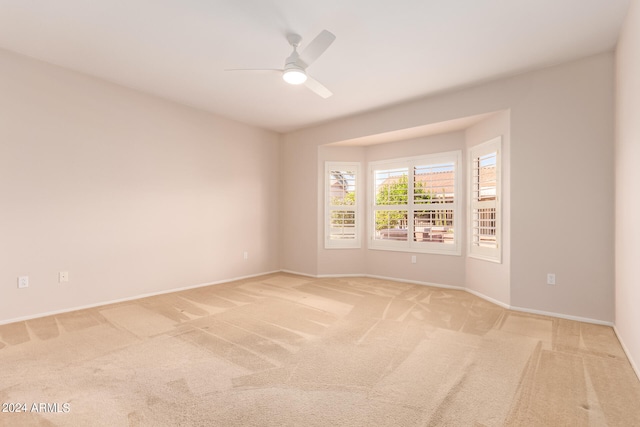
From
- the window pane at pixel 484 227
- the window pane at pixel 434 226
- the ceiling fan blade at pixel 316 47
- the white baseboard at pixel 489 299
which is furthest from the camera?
the window pane at pixel 434 226

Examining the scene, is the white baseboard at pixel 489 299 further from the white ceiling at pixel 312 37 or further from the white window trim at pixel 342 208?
the white ceiling at pixel 312 37

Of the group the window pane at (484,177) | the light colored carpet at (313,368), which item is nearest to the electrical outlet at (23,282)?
the light colored carpet at (313,368)

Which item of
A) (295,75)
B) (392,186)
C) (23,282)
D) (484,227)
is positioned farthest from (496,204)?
(23,282)

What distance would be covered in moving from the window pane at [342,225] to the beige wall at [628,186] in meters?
3.58

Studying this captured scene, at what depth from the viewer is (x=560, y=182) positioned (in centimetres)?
341

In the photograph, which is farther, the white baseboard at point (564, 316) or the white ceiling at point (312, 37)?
the white baseboard at point (564, 316)

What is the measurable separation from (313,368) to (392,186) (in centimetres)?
378

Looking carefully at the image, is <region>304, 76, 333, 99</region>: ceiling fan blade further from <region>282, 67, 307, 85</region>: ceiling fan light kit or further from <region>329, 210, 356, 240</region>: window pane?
<region>329, 210, 356, 240</region>: window pane

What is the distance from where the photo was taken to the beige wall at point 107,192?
129 inches

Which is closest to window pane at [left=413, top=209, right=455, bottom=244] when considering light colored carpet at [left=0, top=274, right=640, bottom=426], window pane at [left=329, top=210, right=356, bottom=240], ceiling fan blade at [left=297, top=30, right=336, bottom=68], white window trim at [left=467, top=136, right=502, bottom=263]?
white window trim at [left=467, top=136, right=502, bottom=263]

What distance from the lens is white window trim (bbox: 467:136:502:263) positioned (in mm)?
3934

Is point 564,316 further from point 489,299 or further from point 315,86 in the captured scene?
point 315,86

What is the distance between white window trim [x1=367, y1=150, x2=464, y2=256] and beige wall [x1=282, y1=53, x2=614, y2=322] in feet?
3.06

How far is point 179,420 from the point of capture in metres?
1.70
